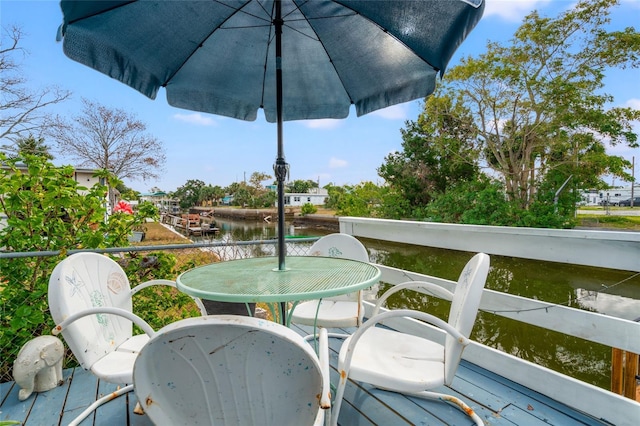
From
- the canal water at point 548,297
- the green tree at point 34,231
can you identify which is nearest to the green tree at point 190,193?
the canal water at point 548,297

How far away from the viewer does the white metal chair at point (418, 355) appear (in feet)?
3.81

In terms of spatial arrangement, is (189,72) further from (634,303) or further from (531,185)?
(531,185)

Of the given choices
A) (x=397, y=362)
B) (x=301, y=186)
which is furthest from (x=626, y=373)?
(x=301, y=186)

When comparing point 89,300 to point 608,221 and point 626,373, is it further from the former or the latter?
point 608,221

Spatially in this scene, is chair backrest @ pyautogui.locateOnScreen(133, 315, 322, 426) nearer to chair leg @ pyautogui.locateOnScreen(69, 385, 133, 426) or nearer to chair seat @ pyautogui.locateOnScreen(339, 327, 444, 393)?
chair seat @ pyautogui.locateOnScreen(339, 327, 444, 393)

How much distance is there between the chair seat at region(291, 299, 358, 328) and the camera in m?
1.82

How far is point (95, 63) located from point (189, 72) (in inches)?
22.3

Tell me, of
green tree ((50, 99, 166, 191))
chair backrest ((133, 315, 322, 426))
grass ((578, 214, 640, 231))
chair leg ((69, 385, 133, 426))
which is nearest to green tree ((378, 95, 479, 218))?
grass ((578, 214, 640, 231))

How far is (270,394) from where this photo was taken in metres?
0.70

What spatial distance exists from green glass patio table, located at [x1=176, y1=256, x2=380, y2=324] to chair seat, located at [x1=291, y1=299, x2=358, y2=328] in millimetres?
207

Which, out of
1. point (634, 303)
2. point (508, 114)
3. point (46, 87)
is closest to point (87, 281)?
point (634, 303)

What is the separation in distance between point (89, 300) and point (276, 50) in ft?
4.64

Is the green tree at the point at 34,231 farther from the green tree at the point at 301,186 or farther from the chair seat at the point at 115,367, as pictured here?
the green tree at the point at 301,186

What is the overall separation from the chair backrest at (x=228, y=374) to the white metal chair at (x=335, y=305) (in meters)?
0.88
